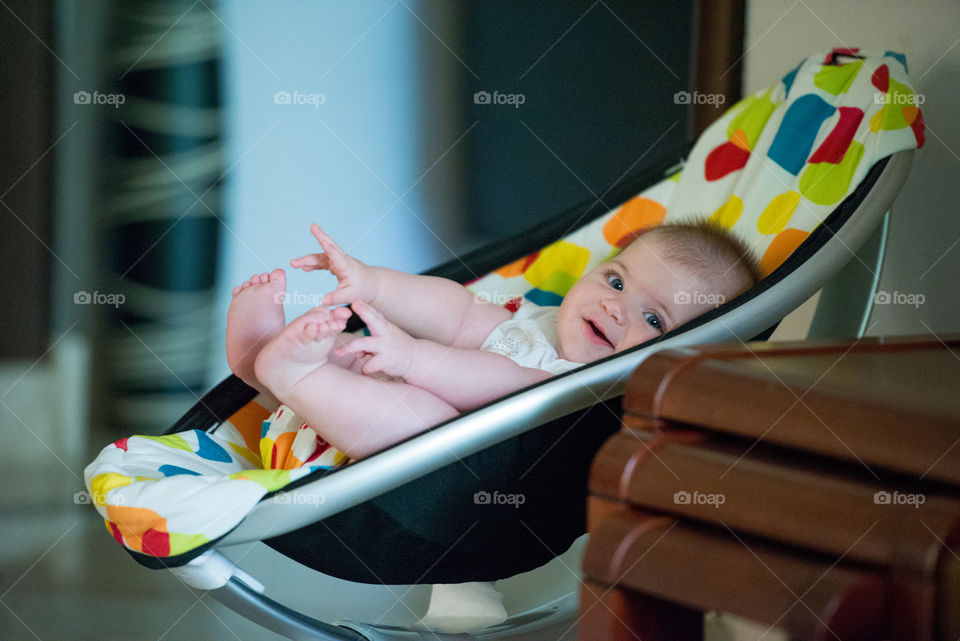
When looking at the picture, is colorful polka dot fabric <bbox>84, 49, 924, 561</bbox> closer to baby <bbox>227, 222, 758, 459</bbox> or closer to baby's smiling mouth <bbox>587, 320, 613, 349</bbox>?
baby <bbox>227, 222, 758, 459</bbox>

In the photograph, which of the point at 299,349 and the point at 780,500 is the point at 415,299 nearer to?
the point at 299,349

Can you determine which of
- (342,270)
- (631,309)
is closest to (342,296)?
(342,270)

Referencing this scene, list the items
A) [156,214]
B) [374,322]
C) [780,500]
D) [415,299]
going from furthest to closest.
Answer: [156,214], [415,299], [374,322], [780,500]

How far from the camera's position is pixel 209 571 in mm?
938

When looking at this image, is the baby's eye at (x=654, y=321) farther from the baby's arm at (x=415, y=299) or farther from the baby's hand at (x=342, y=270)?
the baby's hand at (x=342, y=270)

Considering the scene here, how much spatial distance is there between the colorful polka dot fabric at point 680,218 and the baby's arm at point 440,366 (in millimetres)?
132

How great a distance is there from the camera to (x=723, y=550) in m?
0.65

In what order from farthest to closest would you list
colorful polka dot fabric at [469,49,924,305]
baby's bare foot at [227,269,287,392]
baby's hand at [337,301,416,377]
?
1. colorful polka dot fabric at [469,49,924,305]
2. baby's bare foot at [227,269,287,392]
3. baby's hand at [337,301,416,377]

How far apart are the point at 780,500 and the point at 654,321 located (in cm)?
59

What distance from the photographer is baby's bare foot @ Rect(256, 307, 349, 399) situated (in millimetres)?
935

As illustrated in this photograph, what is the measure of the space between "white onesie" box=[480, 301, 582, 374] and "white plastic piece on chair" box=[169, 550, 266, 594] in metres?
0.42

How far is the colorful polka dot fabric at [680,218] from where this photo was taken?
2.99 ft

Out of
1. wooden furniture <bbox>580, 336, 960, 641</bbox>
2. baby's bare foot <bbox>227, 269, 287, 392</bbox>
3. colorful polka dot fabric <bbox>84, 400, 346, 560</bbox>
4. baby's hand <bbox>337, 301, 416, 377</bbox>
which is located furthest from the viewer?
baby's bare foot <bbox>227, 269, 287, 392</bbox>

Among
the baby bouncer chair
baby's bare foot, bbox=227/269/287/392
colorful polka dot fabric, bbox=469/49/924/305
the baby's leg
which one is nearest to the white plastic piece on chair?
the baby bouncer chair
